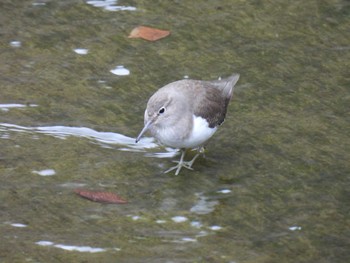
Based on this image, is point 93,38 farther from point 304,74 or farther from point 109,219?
point 109,219

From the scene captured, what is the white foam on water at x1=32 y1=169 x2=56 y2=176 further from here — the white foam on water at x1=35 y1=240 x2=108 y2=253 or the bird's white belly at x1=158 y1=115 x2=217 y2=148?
the white foam on water at x1=35 y1=240 x2=108 y2=253

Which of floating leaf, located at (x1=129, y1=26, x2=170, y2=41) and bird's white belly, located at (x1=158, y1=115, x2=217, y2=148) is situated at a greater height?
bird's white belly, located at (x1=158, y1=115, x2=217, y2=148)

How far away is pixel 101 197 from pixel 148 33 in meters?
2.84

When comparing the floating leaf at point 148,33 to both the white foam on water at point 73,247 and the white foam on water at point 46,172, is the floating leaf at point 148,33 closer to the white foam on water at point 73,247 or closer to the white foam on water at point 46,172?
the white foam on water at point 46,172

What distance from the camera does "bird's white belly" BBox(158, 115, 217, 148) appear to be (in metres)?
6.42

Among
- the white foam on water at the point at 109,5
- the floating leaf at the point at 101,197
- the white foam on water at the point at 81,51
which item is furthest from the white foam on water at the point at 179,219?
the white foam on water at the point at 109,5

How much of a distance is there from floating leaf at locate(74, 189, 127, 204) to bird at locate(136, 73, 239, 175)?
57 cm

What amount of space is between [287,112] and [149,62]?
141 centimetres

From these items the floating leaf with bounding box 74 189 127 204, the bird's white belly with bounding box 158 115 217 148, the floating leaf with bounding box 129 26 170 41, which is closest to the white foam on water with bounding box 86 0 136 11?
the floating leaf with bounding box 129 26 170 41

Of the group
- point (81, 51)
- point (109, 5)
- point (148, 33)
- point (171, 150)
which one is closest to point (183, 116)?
point (171, 150)

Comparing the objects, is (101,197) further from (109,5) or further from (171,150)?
(109,5)

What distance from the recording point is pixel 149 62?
26.3ft

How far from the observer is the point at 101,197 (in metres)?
5.99

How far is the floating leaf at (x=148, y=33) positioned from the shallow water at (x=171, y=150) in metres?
0.08
